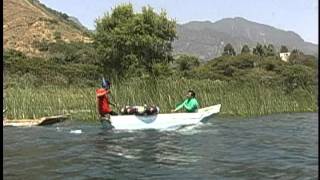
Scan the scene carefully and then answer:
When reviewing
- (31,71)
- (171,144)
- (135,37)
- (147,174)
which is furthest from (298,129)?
(31,71)

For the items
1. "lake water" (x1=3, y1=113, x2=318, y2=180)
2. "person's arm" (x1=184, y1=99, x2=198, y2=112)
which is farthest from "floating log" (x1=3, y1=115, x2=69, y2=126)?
"person's arm" (x1=184, y1=99, x2=198, y2=112)

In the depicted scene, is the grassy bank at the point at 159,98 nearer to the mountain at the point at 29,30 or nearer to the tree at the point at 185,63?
the tree at the point at 185,63

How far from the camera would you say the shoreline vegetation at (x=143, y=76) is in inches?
1045

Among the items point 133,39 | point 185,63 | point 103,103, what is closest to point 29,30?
point 185,63

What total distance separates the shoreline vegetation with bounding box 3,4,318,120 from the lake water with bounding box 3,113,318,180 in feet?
12.2

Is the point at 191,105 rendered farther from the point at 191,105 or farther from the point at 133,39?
the point at 133,39

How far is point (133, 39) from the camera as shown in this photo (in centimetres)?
5128

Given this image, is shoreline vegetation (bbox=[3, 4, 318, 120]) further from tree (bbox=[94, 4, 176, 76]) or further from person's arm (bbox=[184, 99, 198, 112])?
person's arm (bbox=[184, 99, 198, 112])

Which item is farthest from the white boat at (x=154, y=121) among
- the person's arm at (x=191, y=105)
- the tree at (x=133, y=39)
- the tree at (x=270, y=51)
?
the tree at (x=270, y=51)

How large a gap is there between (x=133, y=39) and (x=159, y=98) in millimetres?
25273

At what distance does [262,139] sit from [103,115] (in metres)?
5.72

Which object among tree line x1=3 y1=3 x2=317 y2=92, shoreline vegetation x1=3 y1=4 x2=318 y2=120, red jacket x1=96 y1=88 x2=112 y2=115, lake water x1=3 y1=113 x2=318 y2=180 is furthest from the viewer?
tree line x1=3 y1=3 x2=317 y2=92

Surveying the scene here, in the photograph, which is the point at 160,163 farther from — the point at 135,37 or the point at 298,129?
the point at 135,37

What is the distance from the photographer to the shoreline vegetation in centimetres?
2653
